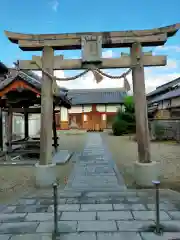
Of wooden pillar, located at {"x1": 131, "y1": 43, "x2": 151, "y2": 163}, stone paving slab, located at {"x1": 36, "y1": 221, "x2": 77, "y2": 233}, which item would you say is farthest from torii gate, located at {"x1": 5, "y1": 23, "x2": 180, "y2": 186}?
stone paving slab, located at {"x1": 36, "y1": 221, "x2": 77, "y2": 233}

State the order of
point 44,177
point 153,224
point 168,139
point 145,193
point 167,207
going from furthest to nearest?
point 168,139, point 44,177, point 145,193, point 167,207, point 153,224

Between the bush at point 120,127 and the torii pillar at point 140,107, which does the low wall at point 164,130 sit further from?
the torii pillar at point 140,107

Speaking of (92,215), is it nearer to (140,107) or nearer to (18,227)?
(18,227)

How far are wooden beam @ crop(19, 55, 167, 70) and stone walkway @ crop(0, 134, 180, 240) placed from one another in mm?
3042

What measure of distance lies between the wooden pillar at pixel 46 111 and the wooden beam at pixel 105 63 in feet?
0.67

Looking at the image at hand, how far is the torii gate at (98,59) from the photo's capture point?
18.7 feet

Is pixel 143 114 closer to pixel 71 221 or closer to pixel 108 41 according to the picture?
pixel 108 41

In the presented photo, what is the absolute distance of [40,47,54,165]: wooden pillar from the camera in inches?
226

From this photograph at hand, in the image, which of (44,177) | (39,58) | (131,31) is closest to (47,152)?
(44,177)

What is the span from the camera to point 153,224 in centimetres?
346

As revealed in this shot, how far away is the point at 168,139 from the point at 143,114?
12.0 m

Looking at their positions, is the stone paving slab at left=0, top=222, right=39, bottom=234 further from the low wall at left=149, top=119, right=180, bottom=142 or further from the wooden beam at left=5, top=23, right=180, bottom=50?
the low wall at left=149, top=119, right=180, bottom=142

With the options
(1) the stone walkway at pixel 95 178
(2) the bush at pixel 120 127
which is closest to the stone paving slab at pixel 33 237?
(1) the stone walkway at pixel 95 178

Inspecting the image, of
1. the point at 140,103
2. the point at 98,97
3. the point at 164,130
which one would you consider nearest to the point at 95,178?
the point at 140,103
